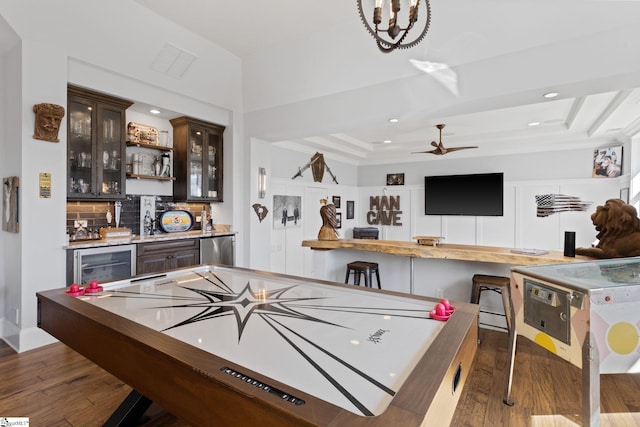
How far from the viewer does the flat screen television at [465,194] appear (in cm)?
667

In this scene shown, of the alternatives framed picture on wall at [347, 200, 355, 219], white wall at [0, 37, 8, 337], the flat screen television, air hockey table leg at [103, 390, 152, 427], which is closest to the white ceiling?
the flat screen television

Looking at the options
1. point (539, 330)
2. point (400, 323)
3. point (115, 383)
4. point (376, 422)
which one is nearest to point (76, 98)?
point (115, 383)

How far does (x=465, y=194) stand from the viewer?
6973 millimetres

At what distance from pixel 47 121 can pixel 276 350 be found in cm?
337

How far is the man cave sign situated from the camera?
312 inches

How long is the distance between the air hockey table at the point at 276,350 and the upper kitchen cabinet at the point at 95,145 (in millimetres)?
2143

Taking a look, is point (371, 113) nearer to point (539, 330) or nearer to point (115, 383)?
point (539, 330)

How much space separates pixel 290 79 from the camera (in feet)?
14.1

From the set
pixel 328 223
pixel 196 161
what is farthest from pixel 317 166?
pixel 328 223

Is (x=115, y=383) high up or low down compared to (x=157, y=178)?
down

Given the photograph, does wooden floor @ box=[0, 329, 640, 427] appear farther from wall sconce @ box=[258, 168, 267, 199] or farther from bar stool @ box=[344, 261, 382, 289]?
wall sconce @ box=[258, 168, 267, 199]

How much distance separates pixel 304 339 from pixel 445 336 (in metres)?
0.54

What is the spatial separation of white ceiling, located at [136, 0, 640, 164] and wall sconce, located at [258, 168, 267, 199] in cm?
139

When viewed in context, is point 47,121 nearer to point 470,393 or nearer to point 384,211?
point 470,393
